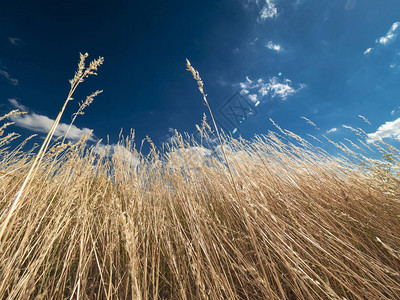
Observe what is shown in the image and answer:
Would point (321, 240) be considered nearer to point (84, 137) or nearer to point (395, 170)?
point (395, 170)

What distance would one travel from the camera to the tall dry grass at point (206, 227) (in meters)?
1.02

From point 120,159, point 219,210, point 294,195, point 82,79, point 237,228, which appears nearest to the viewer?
point 82,79

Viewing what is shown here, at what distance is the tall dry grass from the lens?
102 cm

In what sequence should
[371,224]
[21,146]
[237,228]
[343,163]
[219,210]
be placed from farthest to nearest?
[21,146] → [343,163] → [219,210] → [237,228] → [371,224]

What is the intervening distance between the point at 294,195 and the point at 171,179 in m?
1.43

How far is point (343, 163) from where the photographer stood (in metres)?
2.21

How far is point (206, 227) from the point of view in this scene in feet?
4.09

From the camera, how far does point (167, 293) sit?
4.08 feet

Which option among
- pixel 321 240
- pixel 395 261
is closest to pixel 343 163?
pixel 395 261

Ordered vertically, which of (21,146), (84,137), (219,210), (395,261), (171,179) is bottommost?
(395,261)

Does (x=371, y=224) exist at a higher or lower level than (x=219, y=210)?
lower

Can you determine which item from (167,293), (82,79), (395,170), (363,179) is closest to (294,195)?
(363,179)

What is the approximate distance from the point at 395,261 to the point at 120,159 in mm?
2948

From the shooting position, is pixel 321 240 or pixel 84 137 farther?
pixel 84 137
